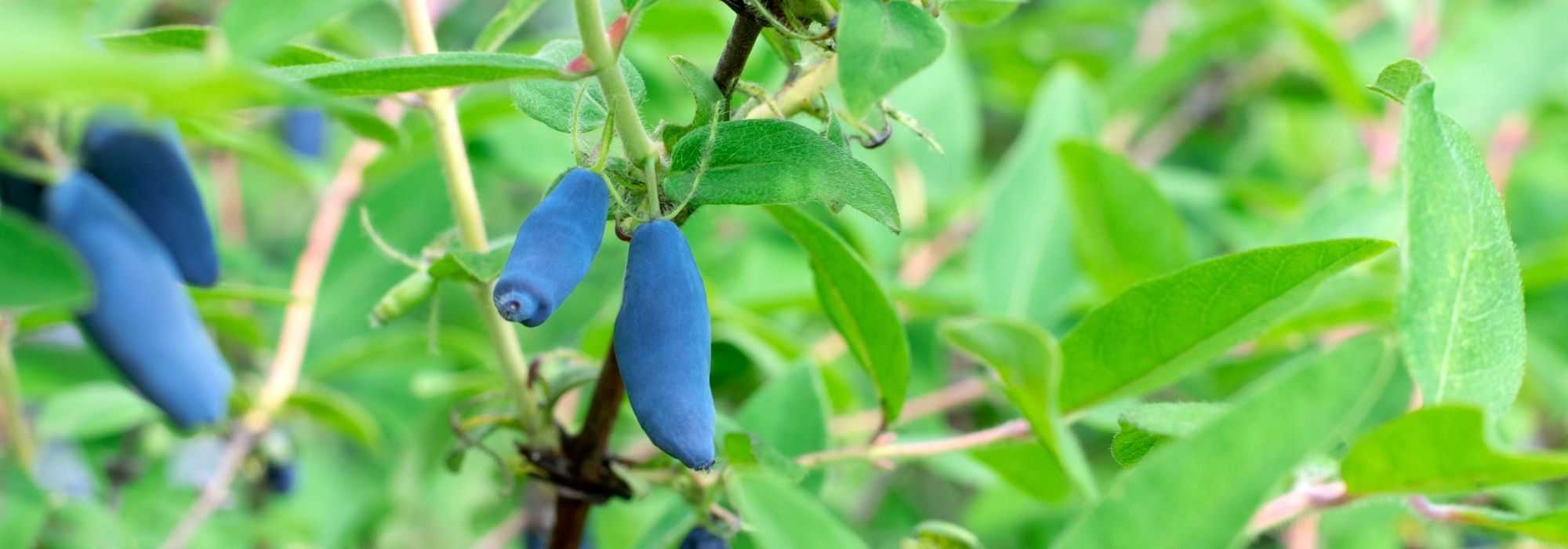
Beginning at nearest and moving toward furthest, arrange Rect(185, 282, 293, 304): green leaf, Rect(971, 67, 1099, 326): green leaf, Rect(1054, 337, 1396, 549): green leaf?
Rect(1054, 337, 1396, 549): green leaf → Rect(185, 282, 293, 304): green leaf → Rect(971, 67, 1099, 326): green leaf

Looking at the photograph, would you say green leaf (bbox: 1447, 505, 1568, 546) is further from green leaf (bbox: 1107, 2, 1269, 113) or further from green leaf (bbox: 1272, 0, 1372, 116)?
green leaf (bbox: 1107, 2, 1269, 113)

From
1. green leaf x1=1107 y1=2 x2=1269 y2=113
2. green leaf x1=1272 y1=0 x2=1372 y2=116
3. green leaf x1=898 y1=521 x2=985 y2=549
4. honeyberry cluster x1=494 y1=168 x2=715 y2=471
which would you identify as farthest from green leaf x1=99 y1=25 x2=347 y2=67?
green leaf x1=1107 y1=2 x2=1269 y2=113

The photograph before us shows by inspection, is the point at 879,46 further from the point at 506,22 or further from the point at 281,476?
the point at 281,476

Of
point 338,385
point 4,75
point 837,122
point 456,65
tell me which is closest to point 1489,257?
point 837,122

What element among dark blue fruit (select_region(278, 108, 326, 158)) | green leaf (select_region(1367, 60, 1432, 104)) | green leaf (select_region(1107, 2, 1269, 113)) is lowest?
dark blue fruit (select_region(278, 108, 326, 158))

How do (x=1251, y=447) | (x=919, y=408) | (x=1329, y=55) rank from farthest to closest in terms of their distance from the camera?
(x=1329, y=55) → (x=919, y=408) → (x=1251, y=447)

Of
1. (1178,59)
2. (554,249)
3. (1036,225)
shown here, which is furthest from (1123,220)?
(554,249)

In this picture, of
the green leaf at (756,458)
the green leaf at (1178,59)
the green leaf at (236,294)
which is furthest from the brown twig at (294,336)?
the green leaf at (1178,59)
